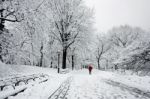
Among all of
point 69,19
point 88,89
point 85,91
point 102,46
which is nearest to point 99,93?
point 85,91

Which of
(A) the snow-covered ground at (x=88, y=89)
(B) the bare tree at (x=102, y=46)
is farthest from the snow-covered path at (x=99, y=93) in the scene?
(B) the bare tree at (x=102, y=46)

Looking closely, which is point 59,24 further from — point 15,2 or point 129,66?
point 129,66

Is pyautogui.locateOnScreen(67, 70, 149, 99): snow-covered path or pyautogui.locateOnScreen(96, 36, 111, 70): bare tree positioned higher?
pyautogui.locateOnScreen(96, 36, 111, 70): bare tree

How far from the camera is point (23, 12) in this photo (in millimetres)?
11992

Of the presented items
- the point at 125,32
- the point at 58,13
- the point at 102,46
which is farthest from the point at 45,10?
the point at 102,46

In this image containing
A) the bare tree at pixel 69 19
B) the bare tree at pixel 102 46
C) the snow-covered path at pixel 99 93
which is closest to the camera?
the snow-covered path at pixel 99 93

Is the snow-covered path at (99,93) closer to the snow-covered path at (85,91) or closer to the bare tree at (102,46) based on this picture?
the snow-covered path at (85,91)

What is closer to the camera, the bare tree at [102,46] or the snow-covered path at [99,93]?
the snow-covered path at [99,93]

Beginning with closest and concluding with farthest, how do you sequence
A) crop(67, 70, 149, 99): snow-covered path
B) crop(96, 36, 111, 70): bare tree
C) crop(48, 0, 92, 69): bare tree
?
crop(67, 70, 149, 99): snow-covered path → crop(48, 0, 92, 69): bare tree → crop(96, 36, 111, 70): bare tree

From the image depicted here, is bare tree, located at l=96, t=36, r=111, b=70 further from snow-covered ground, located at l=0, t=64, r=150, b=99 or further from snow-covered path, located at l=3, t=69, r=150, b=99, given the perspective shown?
snow-covered path, located at l=3, t=69, r=150, b=99

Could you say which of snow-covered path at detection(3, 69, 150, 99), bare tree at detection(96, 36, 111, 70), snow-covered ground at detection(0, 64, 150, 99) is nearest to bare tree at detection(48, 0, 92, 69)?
snow-covered ground at detection(0, 64, 150, 99)

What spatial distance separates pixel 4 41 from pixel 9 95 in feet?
25.5

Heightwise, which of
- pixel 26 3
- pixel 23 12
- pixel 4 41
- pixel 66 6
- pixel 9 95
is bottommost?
pixel 9 95

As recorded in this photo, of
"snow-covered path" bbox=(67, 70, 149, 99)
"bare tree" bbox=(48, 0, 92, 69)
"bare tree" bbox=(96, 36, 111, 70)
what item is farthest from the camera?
"bare tree" bbox=(96, 36, 111, 70)
